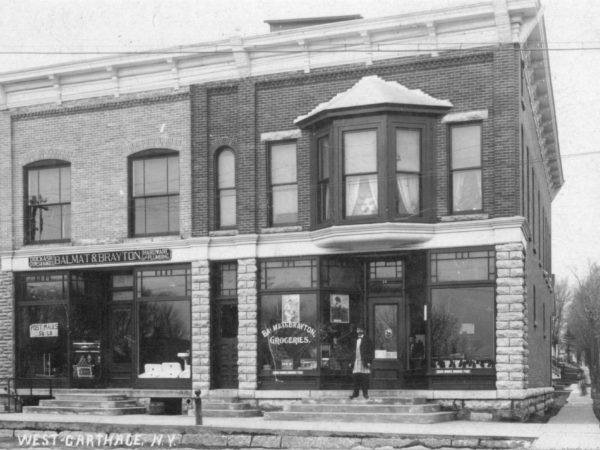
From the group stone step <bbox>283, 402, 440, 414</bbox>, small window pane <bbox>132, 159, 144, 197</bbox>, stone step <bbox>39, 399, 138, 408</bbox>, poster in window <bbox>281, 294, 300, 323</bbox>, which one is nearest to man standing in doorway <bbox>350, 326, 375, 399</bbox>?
stone step <bbox>283, 402, 440, 414</bbox>

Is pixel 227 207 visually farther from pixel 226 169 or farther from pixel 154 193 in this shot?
pixel 154 193

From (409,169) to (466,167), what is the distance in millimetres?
1315

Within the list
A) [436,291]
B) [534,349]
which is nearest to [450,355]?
[436,291]

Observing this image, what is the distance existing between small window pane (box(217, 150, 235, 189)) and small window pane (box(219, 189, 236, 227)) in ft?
0.62

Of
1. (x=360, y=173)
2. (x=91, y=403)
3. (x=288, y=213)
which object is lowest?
(x=91, y=403)

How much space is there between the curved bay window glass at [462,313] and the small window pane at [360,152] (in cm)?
261

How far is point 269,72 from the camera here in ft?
82.4

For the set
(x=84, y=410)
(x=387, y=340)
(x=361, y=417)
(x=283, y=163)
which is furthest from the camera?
(x=283, y=163)

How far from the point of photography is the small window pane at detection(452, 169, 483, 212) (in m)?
23.1

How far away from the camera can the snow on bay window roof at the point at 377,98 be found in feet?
75.7

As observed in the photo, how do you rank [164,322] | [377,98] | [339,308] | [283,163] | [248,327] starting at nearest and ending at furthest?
[377,98]
[339,308]
[248,327]
[283,163]
[164,322]

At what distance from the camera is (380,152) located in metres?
23.2

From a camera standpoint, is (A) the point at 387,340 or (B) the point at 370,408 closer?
(B) the point at 370,408

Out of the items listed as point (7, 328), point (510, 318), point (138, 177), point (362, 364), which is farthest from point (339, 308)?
point (7, 328)
